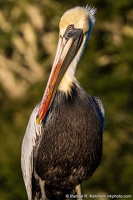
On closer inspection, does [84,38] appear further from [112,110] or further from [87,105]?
[112,110]

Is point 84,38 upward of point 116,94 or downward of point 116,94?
downward

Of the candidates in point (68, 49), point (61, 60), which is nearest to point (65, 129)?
point (61, 60)

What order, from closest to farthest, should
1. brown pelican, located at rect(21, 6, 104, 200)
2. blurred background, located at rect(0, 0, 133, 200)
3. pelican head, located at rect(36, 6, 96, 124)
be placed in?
brown pelican, located at rect(21, 6, 104, 200)
pelican head, located at rect(36, 6, 96, 124)
blurred background, located at rect(0, 0, 133, 200)

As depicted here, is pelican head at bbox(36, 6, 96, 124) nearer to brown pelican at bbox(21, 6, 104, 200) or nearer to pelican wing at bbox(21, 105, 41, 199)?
brown pelican at bbox(21, 6, 104, 200)

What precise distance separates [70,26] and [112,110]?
12.5 meters

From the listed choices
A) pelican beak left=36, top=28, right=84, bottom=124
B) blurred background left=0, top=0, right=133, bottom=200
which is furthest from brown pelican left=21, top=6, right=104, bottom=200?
blurred background left=0, top=0, right=133, bottom=200

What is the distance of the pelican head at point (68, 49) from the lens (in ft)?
37.7

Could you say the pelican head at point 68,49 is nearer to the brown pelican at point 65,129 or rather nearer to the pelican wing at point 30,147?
the brown pelican at point 65,129

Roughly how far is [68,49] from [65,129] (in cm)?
91

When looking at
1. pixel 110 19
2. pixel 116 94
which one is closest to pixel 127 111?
pixel 116 94

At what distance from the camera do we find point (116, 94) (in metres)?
24.9

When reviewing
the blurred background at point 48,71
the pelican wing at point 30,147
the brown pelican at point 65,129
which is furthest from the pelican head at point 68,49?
the blurred background at point 48,71

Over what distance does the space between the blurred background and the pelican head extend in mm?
11651

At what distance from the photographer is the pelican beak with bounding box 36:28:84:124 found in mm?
11382
